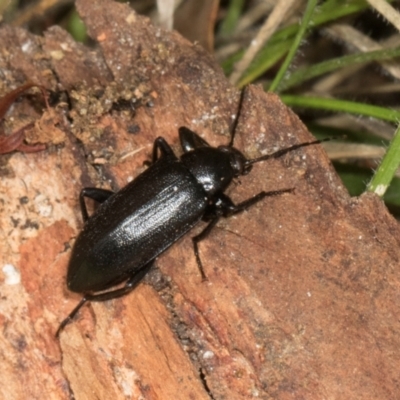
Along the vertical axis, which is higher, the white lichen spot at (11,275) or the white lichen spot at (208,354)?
the white lichen spot at (208,354)

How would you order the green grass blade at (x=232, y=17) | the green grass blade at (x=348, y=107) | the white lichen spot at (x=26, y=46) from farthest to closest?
the green grass blade at (x=232, y=17)
the white lichen spot at (x=26, y=46)
the green grass blade at (x=348, y=107)

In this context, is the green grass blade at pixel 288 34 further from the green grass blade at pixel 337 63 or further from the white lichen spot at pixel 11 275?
the white lichen spot at pixel 11 275

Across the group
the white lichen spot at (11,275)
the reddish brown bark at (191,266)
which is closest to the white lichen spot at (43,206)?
the reddish brown bark at (191,266)

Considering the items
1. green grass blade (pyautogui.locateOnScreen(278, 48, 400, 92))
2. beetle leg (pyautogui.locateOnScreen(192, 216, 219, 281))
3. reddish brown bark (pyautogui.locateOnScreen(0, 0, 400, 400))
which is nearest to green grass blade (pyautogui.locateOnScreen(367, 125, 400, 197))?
reddish brown bark (pyautogui.locateOnScreen(0, 0, 400, 400))

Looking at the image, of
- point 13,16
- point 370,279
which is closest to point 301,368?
point 370,279

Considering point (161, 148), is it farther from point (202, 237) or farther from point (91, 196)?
point (202, 237)

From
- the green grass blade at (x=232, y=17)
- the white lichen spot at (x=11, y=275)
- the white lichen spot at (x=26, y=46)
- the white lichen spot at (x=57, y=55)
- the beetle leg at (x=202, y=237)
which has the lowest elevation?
the white lichen spot at (x=11, y=275)

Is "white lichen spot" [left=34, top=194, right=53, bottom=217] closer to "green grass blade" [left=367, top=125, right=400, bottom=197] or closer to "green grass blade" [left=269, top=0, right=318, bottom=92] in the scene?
"green grass blade" [left=269, top=0, right=318, bottom=92]

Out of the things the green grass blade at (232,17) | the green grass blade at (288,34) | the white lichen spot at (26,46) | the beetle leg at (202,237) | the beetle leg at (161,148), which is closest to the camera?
the beetle leg at (202,237)
